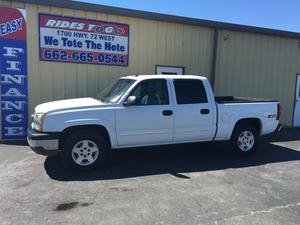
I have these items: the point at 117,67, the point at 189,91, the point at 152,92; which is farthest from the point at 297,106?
the point at 152,92

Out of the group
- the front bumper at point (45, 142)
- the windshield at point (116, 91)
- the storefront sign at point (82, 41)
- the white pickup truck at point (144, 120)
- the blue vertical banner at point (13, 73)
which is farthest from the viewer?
the storefront sign at point (82, 41)

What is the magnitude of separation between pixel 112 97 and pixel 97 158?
129cm

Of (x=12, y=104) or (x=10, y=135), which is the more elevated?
(x=12, y=104)

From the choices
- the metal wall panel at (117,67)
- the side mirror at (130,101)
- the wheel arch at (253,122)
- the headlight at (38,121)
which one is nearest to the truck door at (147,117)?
the side mirror at (130,101)

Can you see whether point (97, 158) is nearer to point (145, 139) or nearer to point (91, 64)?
point (145, 139)

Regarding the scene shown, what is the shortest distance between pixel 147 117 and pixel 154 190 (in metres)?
1.59

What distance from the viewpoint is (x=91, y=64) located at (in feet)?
28.1

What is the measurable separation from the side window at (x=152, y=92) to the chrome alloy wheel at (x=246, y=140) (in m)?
2.18

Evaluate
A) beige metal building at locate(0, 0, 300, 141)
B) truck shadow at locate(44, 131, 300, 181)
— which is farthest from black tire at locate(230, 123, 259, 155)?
beige metal building at locate(0, 0, 300, 141)

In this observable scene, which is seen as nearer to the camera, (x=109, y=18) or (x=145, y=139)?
(x=145, y=139)

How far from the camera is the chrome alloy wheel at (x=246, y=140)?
6.71 m

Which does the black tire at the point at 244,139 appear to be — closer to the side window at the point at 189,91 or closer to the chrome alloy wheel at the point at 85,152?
the side window at the point at 189,91

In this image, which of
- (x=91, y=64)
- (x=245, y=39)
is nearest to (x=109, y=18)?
(x=91, y=64)

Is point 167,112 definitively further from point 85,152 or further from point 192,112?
point 85,152
